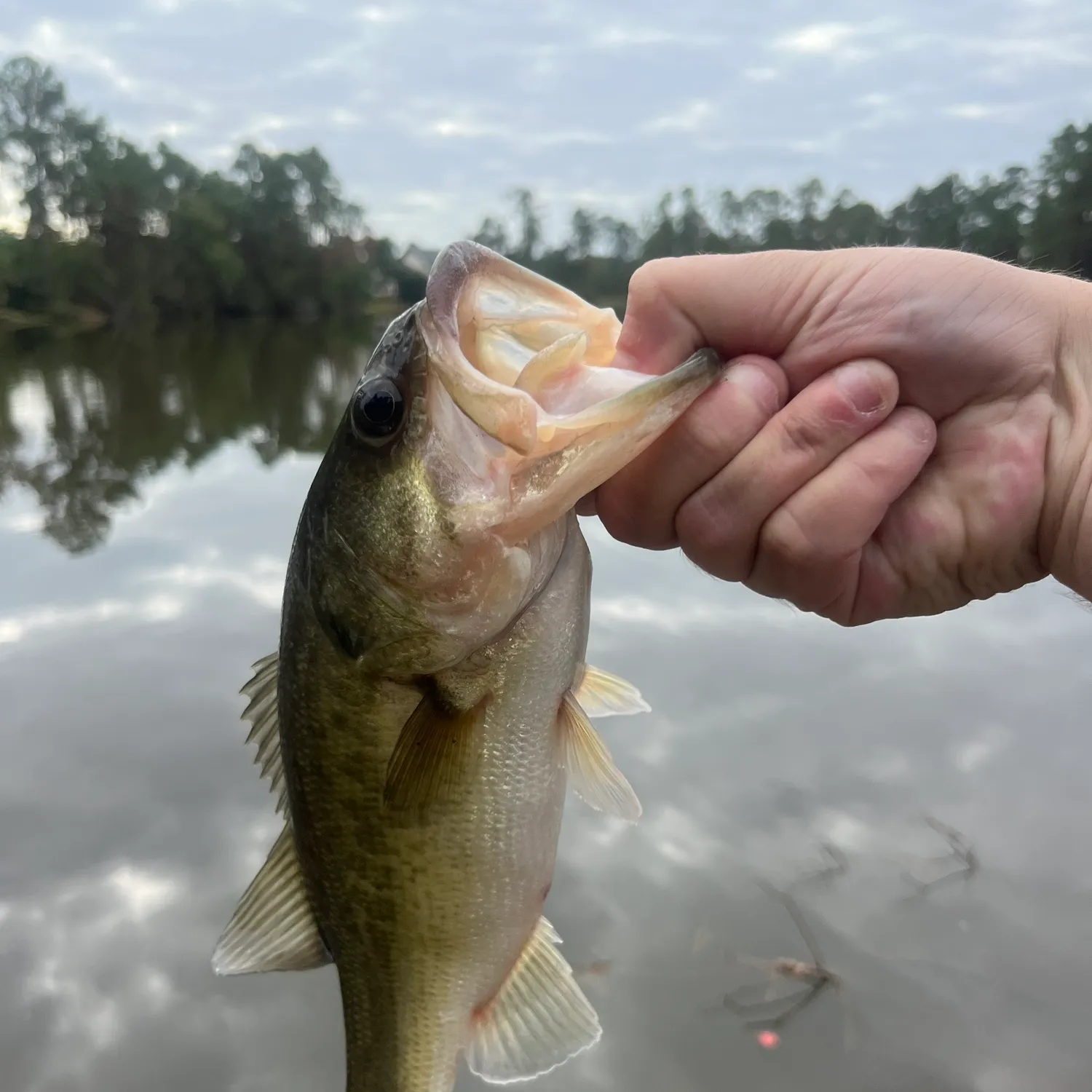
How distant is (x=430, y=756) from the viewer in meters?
1.73

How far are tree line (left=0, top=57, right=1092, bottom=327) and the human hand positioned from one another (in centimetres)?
3334

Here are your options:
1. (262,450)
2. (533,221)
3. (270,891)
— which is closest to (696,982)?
(270,891)

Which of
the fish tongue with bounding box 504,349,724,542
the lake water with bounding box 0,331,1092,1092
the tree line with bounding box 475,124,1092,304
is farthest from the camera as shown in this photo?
the tree line with bounding box 475,124,1092,304

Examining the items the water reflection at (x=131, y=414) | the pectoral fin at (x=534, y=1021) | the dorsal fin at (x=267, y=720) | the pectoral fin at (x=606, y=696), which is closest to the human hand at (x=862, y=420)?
the pectoral fin at (x=606, y=696)

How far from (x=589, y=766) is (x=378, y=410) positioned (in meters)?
0.93

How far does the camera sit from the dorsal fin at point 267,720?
1975mm

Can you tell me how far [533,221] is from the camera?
231ft

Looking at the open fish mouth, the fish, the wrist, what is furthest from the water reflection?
the wrist

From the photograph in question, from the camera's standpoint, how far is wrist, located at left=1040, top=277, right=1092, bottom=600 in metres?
1.90

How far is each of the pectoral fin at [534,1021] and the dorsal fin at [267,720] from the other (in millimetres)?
726

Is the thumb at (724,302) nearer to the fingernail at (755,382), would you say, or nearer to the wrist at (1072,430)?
the fingernail at (755,382)

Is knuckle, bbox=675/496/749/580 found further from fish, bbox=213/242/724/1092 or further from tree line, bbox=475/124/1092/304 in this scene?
tree line, bbox=475/124/1092/304

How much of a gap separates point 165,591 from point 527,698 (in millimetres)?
7921

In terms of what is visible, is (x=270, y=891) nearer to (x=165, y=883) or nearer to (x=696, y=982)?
(x=696, y=982)
